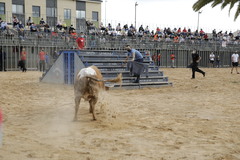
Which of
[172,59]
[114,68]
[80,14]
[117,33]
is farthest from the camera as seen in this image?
[80,14]

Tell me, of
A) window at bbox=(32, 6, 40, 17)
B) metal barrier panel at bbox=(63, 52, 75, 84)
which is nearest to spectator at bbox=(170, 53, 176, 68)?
window at bbox=(32, 6, 40, 17)

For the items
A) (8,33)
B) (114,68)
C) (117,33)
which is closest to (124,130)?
(114,68)

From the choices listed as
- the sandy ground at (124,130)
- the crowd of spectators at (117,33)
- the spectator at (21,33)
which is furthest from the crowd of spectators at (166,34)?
the sandy ground at (124,130)

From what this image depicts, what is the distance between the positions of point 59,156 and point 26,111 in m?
4.48

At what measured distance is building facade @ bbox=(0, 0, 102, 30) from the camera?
4306 cm

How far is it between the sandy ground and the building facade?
31449mm

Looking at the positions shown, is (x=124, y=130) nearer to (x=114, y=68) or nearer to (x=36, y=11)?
(x=114, y=68)

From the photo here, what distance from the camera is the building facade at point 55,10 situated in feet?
141

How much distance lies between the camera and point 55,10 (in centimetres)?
4656

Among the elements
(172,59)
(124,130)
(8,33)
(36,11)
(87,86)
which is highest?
(36,11)

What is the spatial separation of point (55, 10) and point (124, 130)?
42.4 m

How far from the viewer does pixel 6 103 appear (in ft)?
33.5

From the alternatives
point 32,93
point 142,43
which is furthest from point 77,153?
point 142,43

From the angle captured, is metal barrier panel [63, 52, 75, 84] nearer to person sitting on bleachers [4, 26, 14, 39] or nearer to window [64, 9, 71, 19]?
person sitting on bleachers [4, 26, 14, 39]
